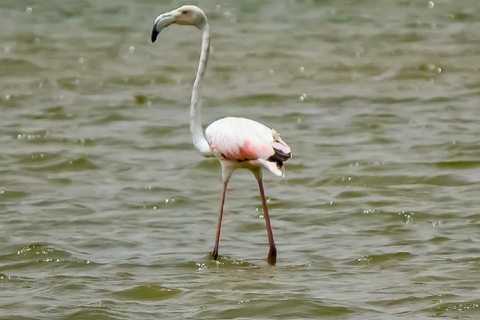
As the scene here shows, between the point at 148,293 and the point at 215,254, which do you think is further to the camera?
the point at 215,254

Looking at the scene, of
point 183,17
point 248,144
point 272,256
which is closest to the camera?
point 248,144

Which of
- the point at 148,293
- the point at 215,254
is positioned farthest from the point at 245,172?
the point at 148,293

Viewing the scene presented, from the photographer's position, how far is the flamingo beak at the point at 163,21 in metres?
6.95

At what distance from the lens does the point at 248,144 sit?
6.62 metres

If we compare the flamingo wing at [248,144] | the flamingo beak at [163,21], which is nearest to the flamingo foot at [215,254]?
the flamingo wing at [248,144]

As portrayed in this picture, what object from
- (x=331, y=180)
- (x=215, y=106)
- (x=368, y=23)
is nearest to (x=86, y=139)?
(x=215, y=106)

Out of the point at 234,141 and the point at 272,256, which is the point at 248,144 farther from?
the point at 272,256

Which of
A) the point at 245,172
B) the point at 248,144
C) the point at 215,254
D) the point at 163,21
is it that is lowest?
the point at 245,172

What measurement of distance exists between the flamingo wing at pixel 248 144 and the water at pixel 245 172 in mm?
663

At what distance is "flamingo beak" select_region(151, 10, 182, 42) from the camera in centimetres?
695

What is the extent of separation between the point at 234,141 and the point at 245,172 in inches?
109

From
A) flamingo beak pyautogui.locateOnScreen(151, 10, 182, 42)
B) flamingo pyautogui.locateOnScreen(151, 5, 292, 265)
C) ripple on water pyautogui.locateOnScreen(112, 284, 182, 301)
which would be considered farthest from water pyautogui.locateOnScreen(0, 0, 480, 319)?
flamingo beak pyautogui.locateOnScreen(151, 10, 182, 42)

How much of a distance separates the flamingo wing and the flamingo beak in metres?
0.68

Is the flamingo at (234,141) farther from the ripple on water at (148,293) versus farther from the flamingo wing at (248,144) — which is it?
the ripple on water at (148,293)
